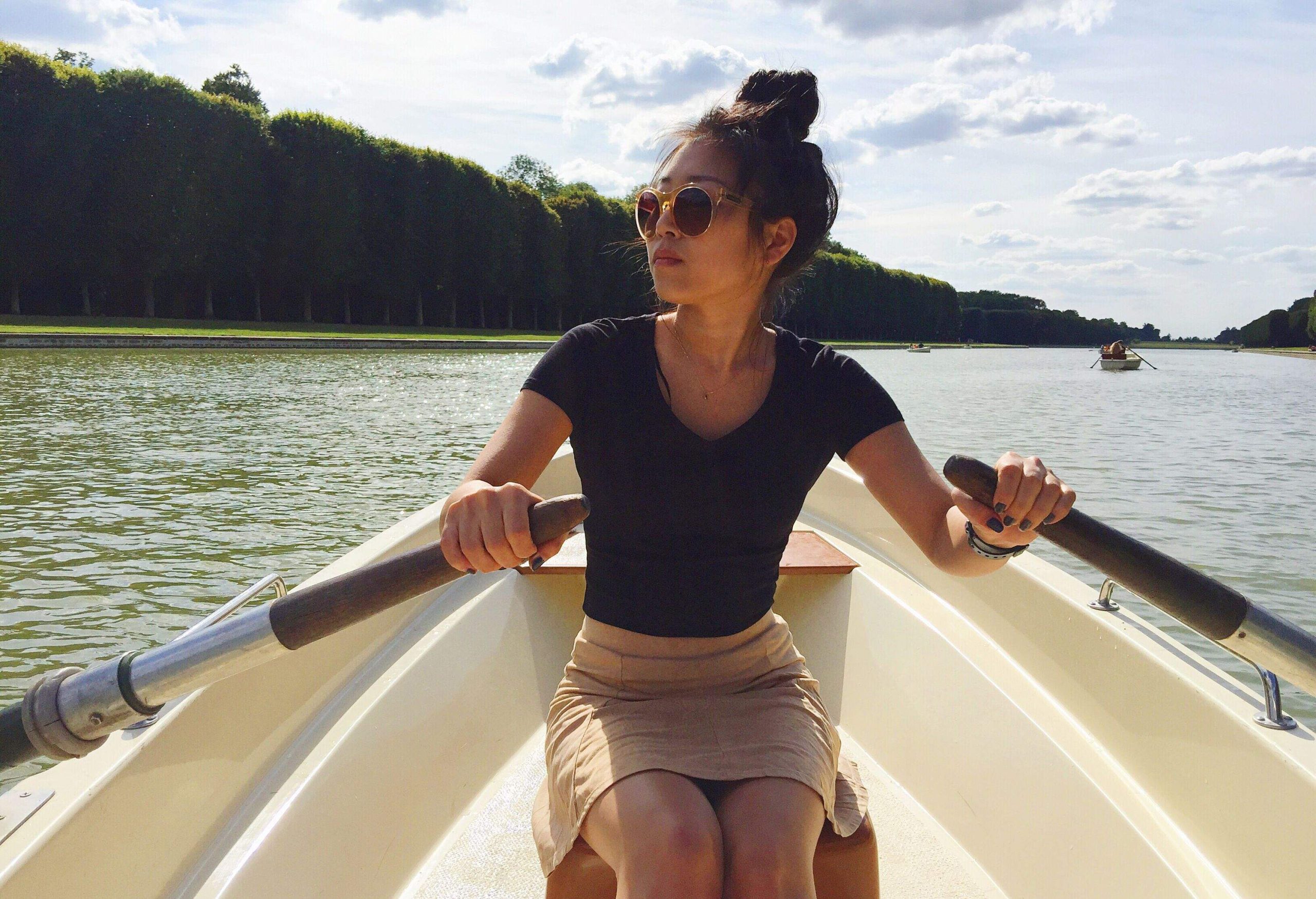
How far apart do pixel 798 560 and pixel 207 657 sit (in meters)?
2.35

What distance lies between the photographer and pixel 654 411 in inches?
67.4

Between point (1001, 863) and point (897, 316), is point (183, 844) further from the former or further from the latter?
point (897, 316)

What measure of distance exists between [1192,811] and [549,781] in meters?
1.30

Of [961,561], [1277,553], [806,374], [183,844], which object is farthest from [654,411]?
[1277,553]

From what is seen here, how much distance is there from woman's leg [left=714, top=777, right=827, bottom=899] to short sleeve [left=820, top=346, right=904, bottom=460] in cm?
67

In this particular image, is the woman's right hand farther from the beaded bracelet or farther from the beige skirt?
the beaded bracelet

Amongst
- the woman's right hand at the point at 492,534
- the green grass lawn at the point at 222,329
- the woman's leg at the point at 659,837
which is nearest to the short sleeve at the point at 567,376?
the woman's right hand at the point at 492,534

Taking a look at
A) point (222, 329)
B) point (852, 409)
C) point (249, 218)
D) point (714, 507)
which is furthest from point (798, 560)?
point (249, 218)

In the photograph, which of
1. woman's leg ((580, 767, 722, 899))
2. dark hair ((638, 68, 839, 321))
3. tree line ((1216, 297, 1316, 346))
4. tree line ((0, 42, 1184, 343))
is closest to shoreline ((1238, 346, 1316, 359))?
tree line ((1216, 297, 1316, 346))

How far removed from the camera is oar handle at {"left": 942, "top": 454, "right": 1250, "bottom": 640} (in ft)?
3.94

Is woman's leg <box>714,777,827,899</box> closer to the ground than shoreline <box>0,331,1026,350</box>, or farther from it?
farther from it

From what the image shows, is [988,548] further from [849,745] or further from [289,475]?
[289,475]

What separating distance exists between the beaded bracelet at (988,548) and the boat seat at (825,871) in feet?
1.66

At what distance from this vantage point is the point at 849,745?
2842mm
